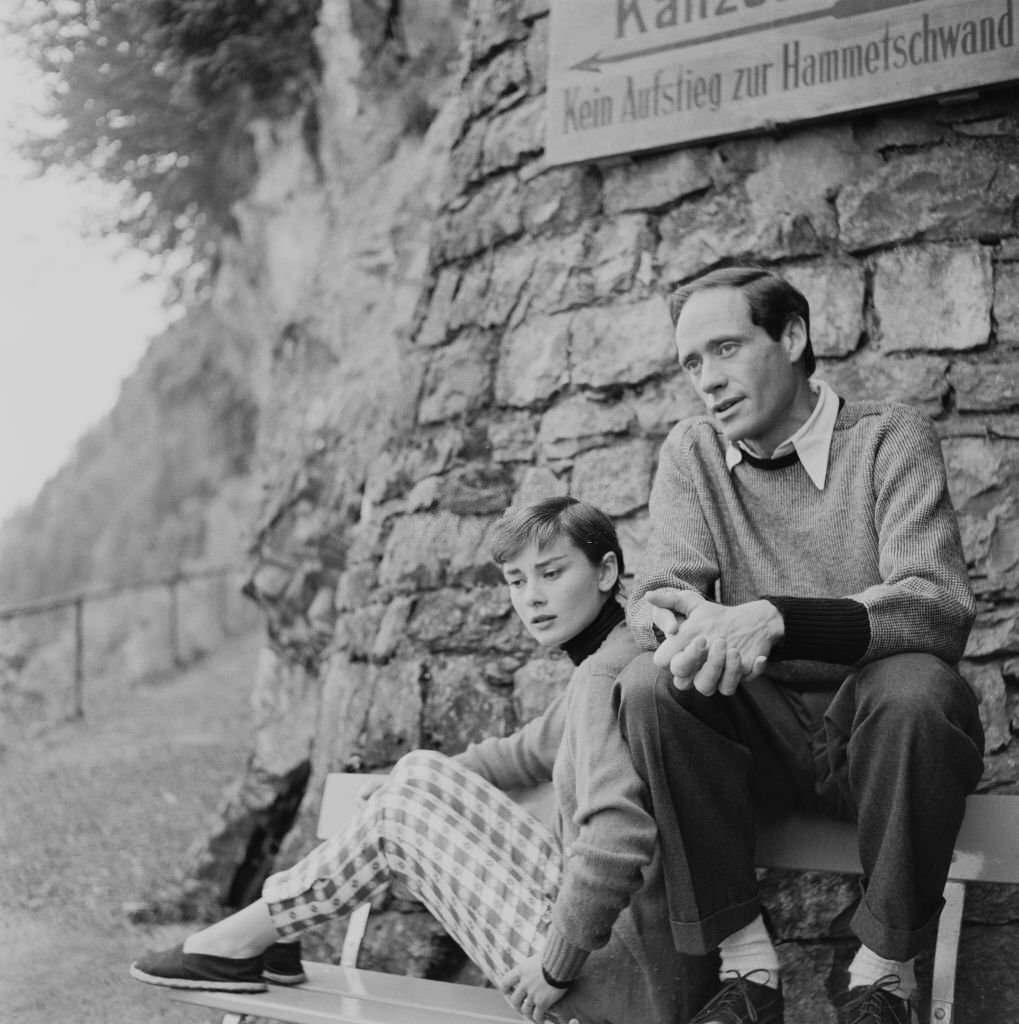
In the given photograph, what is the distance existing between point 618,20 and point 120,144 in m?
5.22

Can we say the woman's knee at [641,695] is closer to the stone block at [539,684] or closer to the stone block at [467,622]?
the stone block at [539,684]

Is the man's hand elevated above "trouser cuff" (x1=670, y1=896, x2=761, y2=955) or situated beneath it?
situated beneath

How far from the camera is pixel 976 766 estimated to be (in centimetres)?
213

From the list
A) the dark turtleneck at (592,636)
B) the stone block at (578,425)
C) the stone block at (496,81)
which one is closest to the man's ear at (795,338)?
the dark turtleneck at (592,636)

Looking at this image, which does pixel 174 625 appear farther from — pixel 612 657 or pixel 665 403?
pixel 612 657

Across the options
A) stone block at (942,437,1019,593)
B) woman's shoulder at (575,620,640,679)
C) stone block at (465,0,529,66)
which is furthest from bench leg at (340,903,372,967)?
stone block at (465,0,529,66)

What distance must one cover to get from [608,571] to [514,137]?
1691 mm

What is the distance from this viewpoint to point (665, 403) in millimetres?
3441

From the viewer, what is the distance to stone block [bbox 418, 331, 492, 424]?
3.79m

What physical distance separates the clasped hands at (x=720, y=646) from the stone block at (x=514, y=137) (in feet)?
6.45

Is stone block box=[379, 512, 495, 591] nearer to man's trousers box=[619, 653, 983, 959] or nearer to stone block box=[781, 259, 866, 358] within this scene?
stone block box=[781, 259, 866, 358]

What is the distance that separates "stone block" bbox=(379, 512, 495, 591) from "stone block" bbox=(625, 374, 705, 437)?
519 mm

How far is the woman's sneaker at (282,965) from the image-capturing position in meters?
2.64

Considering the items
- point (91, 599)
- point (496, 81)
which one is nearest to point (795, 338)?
point (496, 81)
